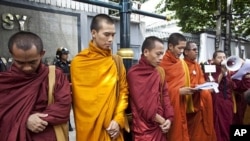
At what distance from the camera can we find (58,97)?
7.36ft

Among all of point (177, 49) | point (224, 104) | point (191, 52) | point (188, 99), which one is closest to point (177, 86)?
point (188, 99)

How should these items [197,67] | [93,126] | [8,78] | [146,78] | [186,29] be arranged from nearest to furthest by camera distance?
[8,78], [93,126], [146,78], [197,67], [186,29]

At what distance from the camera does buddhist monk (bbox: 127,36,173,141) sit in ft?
9.08

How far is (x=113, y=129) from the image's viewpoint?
251 centimetres

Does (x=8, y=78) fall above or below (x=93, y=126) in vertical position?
above

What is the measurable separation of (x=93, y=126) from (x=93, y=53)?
0.56m

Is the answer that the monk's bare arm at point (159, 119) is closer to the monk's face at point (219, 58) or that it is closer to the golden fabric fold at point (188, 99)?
the golden fabric fold at point (188, 99)

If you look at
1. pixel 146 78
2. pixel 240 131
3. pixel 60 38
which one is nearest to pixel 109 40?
pixel 146 78

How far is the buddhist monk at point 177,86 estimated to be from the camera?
328 centimetres

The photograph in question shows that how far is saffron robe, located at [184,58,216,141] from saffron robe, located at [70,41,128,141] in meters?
1.41

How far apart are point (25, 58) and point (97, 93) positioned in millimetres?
622

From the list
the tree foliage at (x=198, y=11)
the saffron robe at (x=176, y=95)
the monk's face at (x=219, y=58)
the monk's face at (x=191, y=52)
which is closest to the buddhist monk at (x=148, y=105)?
the saffron robe at (x=176, y=95)

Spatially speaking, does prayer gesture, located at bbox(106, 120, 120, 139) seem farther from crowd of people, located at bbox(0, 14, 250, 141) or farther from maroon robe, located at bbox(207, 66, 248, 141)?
maroon robe, located at bbox(207, 66, 248, 141)

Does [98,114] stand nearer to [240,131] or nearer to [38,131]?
[38,131]
